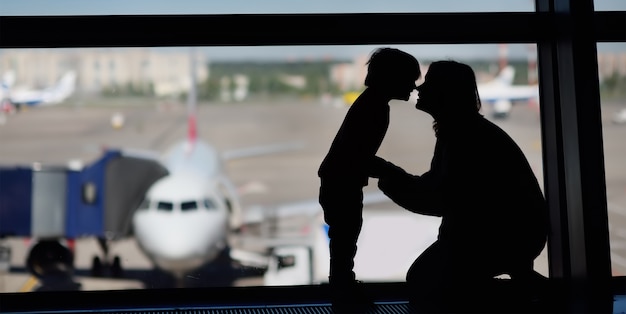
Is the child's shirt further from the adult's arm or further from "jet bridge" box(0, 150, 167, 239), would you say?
"jet bridge" box(0, 150, 167, 239)

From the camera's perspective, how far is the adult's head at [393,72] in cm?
129

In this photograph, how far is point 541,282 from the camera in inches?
47.1

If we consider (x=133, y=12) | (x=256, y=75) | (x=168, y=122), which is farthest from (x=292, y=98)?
(x=133, y=12)

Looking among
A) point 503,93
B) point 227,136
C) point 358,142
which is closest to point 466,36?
point 358,142

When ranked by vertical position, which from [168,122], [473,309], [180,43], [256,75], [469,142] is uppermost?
[256,75]

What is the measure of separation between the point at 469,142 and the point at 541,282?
1.09 ft

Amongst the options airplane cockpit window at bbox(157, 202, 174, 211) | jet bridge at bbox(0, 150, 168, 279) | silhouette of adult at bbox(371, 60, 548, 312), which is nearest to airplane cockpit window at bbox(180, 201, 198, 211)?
airplane cockpit window at bbox(157, 202, 174, 211)

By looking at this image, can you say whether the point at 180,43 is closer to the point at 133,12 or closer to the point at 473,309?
the point at 133,12

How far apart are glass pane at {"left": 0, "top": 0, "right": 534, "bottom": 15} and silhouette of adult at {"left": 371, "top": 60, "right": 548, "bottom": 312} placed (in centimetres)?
49

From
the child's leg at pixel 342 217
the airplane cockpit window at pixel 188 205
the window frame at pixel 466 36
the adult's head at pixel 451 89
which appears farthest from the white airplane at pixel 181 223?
the adult's head at pixel 451 89

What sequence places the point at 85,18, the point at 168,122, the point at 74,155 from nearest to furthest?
the point at 85,18 < the point at 74,155 < the point at 168,122

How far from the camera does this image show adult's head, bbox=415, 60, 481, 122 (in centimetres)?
122

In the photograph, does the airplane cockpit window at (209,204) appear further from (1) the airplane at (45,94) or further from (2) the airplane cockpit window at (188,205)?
(1) the airplane at (45,94)

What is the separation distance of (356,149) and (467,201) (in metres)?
0.26
